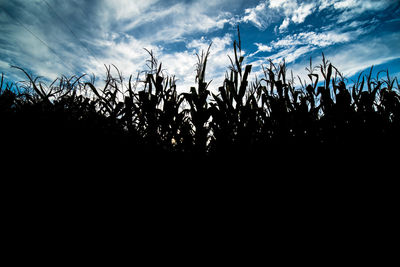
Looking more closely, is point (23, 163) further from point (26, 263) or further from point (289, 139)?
point (289, 139)

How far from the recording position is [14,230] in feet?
2.84

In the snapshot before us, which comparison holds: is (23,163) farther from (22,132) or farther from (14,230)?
(14,230)

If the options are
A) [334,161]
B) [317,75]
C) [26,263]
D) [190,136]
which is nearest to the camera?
[26,263]

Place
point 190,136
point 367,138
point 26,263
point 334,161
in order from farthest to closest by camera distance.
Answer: point 190,136 < point 367,138 < point 334,161 < point 26,263

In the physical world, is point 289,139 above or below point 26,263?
above

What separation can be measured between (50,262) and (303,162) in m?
1.97

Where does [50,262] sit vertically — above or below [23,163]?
below

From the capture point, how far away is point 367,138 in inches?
69.2

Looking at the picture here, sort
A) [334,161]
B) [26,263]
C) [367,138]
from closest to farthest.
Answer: [26,263] → [334,161] → [367,138]

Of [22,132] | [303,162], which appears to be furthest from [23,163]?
[303,162]

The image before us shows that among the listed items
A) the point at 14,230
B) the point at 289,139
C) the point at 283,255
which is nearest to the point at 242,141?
the point at 289,139

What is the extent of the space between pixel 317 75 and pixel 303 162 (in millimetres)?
1290

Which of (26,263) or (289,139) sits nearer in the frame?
(26,263)

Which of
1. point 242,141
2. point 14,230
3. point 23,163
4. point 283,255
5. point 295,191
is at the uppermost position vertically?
point 242,141
